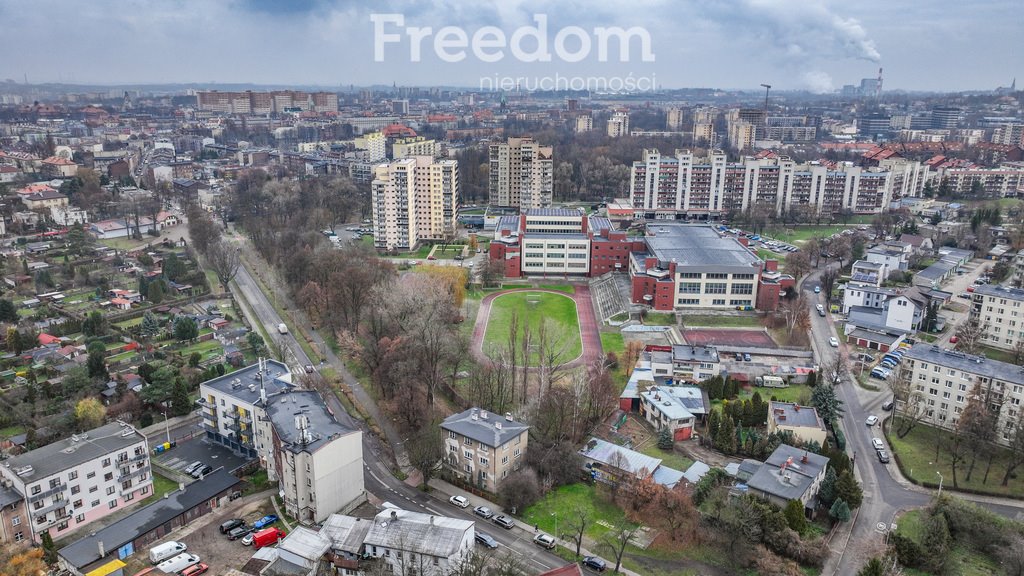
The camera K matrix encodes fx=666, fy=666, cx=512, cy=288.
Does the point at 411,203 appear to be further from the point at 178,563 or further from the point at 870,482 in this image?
the point at 870,482

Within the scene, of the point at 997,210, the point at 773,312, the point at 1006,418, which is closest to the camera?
the point at 1006,418

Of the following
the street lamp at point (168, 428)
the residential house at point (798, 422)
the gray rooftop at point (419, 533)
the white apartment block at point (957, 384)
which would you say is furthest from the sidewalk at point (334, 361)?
the white apartment block at point (957, 384)

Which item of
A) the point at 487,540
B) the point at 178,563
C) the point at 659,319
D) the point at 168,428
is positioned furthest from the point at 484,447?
the point at 659,319

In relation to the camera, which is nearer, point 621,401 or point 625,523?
point 625,523

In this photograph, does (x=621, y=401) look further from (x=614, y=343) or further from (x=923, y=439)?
(x=923, y=439)

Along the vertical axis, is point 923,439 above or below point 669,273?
below

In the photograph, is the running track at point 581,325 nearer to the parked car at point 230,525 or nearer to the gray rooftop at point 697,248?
the gray rooftop at point 697,248

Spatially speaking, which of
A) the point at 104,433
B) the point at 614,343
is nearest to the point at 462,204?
the point at 614,343
